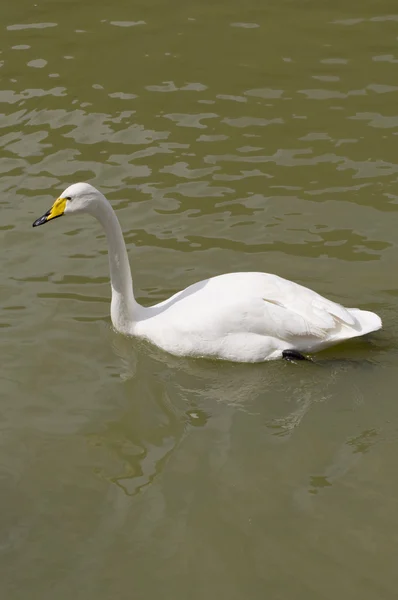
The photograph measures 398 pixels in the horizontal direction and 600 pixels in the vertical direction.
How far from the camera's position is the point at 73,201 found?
752 cm

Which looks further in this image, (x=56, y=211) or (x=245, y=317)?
(x=56, y=211)

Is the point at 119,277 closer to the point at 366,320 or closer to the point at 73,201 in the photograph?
the point at 73,201

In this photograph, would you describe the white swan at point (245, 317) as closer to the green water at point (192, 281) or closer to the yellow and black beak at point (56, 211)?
the yellow and black beak at point (56, 211)

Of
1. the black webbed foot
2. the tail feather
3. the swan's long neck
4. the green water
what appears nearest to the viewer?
the green water

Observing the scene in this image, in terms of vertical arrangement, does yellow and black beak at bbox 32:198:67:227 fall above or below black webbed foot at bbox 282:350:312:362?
above

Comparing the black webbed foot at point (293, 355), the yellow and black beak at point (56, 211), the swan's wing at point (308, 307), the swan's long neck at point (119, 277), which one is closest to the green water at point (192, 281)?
the black webbed foot at point (293, 355)

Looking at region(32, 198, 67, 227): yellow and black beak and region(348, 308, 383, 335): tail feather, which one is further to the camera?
region(32, 198, 67, 227): yellow and black beak

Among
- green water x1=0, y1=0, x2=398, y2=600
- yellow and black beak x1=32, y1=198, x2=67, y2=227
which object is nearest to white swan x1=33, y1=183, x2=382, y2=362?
yellow and black beak x1=32, y1=198, x2=67, y2=227

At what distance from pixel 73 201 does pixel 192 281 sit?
160cm

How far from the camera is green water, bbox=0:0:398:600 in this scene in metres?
5.86

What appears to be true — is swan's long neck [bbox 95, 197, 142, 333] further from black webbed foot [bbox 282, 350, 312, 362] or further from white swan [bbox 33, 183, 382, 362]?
black webbed foot [bbox 282, 350, 312, 362]

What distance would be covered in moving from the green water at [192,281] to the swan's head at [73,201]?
3.70 feet

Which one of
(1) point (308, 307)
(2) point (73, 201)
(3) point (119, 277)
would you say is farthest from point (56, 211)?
(1) point (308, 307)

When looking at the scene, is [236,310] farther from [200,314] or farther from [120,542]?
[120,542]
